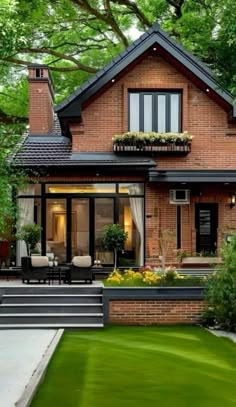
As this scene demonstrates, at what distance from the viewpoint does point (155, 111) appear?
58.2 feet

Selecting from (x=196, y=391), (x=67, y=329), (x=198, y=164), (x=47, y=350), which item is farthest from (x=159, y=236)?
(x=196, y=391)

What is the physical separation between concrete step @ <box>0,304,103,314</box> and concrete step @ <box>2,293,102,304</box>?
252mm

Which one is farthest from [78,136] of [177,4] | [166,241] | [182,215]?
[177,4]

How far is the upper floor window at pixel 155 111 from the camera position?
17.7 metres

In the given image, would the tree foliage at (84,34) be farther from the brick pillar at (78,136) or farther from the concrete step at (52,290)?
the concrete step at (52,290)

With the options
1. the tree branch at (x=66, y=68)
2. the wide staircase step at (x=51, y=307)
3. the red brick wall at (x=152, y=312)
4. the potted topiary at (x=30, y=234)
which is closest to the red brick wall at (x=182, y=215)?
the potted topiary at (x=30, y=234)

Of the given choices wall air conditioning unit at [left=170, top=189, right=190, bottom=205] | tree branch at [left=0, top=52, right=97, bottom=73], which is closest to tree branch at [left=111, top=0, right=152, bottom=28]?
tree branch at [left=0, top=52, right=97, bottom=73]

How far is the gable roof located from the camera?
17.5 metres

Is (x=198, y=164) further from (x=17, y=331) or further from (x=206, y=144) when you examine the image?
(x=17, y=331)

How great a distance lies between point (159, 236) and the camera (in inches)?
666

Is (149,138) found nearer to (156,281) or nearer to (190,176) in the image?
(190,176)

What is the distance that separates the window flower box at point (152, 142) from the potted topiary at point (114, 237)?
2.50 m

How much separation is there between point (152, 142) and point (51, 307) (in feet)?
21.0

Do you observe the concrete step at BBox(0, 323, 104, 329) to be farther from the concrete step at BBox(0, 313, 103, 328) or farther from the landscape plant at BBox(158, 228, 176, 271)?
the landscape plant at BBox(158, 228, 176, 271)
